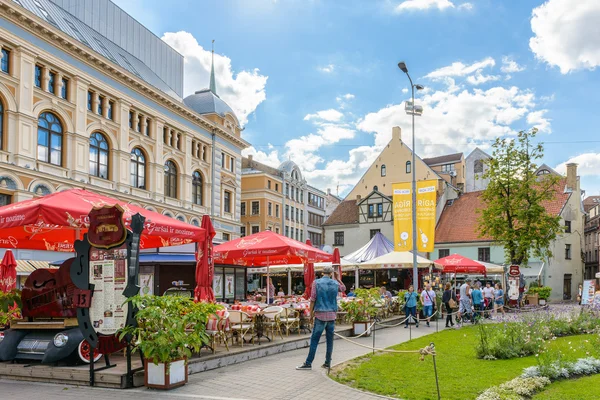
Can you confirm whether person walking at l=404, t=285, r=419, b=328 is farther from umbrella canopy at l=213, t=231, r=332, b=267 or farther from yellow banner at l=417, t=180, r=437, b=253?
umbrella canopy at l=213, t=231, r=332, b=267

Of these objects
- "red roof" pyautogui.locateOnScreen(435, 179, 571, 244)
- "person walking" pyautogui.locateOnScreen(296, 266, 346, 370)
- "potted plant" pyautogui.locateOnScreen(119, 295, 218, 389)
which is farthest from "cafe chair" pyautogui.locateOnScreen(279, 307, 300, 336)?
"red roof" pyautogui.locateOnScreen(435, 179, 571, 244)

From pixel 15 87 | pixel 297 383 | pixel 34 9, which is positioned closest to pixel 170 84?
pixel 34 9

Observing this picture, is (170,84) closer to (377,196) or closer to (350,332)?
(377,196)

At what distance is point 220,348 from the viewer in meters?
12.8

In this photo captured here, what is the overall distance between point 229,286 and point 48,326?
17.1m

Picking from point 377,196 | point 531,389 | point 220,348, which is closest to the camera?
point 531,389

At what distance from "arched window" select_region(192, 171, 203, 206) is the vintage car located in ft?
105

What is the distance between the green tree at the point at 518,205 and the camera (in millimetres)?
36031

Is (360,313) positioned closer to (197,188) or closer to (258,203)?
(197,188)

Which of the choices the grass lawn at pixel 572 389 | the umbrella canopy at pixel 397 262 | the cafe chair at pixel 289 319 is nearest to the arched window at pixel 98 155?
the umbrella canopy at pixel 397 262

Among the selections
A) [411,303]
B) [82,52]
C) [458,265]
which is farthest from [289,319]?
[82,52]

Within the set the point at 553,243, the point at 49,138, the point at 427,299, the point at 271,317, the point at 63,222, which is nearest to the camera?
the point at 63,222

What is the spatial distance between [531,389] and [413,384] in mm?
1866

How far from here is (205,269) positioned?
496 inches
